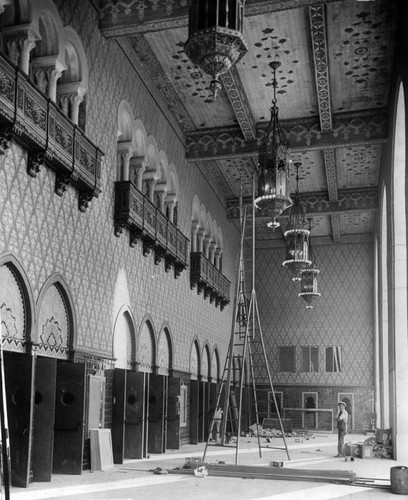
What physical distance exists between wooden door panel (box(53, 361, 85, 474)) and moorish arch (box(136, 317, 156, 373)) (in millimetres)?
3885

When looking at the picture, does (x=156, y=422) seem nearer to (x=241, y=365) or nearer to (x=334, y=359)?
(x=241, y=365)

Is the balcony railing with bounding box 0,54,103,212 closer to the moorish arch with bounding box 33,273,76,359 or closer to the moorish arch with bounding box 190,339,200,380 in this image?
the moorish arch with bounding box 33,273,76,359

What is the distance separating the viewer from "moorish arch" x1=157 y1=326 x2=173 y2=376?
16.7m

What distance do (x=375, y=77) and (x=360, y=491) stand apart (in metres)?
10.1

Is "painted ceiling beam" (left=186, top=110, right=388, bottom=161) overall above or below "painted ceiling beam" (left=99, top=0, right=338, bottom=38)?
below

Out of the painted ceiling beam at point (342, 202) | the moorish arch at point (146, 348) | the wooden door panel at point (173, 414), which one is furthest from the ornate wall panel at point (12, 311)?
the painted ceiling beam at point (342, 202)

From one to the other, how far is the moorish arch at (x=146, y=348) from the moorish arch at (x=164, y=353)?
0.42 m

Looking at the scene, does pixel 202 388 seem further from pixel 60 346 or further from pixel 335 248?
pixel 335 248

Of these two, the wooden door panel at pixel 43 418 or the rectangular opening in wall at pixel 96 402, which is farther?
the rectangular opening in wall at pixel 96 402

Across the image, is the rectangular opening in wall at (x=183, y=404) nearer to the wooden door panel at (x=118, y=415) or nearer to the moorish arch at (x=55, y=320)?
the wooden door panel at (x=118, y=415)

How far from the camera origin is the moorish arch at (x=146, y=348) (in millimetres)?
15070

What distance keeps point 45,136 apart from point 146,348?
709 cm

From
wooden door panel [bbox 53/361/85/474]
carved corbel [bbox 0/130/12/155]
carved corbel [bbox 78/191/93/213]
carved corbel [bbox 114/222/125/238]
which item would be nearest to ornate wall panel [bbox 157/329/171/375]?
carved corbel [bbox 114/222/125/238]

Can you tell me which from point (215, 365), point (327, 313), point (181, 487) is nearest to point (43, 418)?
point (181, 487)
